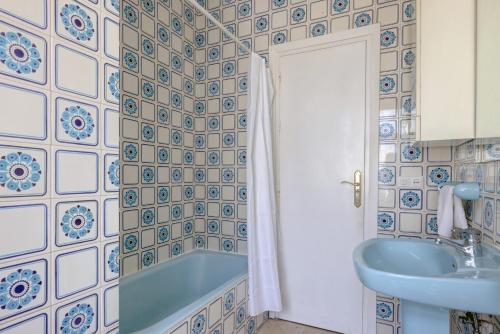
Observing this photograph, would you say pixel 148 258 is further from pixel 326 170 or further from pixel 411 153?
pixel 411 153

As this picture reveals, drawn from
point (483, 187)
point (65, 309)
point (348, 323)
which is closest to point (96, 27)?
point (65, 309)

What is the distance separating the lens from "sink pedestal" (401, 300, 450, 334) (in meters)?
1.08

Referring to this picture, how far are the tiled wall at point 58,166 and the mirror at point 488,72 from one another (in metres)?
1.29

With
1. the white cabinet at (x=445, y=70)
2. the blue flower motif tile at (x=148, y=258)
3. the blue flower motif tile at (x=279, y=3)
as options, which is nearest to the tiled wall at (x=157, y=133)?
the blue flower motif tile at (x=148, y=258)

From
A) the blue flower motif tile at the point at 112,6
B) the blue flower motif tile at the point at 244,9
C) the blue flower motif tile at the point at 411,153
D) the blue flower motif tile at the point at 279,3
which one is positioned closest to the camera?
the blue flower motif tile at the point at 112,6

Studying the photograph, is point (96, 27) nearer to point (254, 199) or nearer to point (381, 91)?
point (254, 199)

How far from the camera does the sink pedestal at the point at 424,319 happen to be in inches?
42.3

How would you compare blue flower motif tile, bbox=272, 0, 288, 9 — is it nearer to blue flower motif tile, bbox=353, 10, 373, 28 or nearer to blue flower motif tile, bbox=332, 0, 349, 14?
blue flower motif tile, bbox=332, 0, 349, 14

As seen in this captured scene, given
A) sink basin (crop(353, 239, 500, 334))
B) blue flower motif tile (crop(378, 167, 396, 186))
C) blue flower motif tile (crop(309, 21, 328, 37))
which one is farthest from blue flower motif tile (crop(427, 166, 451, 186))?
blue flower motif tile (crop(309, 21, 328, 37))

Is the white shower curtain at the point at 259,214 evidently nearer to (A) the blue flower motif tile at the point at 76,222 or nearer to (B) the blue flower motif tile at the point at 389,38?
(B) the blue flower motif tile at the point at 389,38

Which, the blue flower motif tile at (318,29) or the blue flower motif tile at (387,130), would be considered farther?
the blue flower motif tile at (318,29)

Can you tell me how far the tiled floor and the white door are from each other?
4cm

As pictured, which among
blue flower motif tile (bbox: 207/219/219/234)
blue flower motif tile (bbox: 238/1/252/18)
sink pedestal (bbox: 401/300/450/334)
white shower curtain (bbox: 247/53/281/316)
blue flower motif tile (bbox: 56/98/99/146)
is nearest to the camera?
blue flower motif tile (bbox: 56/98/99/146)

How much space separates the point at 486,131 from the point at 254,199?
1247 millimetres
